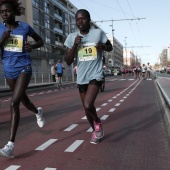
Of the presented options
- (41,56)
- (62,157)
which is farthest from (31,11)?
(62,157)

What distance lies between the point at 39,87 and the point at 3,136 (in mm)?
18977

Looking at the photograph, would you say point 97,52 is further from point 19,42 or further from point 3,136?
point 3,136

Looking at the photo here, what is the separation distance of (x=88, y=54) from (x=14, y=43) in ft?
3.57

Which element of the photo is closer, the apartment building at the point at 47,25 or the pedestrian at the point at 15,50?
the pedestrian at the point at 15,50

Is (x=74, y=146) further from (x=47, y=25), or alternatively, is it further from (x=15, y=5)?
(x=47, y=25)

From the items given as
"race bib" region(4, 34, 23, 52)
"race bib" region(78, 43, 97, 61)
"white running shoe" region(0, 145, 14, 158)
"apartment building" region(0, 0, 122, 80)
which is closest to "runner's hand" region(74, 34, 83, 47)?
"race bib" region(78, 43, 97, 61)

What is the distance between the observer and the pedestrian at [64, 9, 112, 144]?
4.90 m

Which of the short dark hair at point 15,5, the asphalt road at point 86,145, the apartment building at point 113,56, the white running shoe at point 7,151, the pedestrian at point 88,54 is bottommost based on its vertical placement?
the asphalt road at point 86,145

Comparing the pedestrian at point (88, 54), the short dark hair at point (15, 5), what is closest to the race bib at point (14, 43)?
the short dark hair at point (15, 5)

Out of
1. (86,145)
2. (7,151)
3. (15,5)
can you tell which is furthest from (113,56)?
(7,151)

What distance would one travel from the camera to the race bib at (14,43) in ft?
15.2

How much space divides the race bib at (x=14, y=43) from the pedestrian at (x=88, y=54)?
706 mm

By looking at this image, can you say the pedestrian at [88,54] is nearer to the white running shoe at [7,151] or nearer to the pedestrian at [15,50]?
the pedestrian at [15,50]

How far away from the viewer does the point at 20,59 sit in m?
4.66
